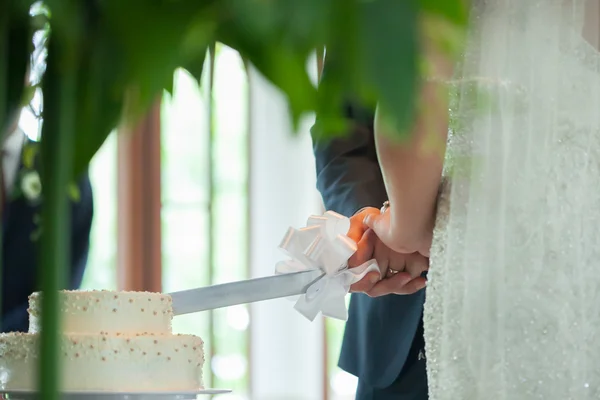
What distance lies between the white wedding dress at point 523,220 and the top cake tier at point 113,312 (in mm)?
349

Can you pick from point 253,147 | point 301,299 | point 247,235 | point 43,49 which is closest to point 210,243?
point 247,235

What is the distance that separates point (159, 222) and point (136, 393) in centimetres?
389

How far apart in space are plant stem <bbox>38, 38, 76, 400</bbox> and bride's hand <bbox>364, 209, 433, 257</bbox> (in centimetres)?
82

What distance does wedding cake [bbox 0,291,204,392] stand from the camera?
1.03m

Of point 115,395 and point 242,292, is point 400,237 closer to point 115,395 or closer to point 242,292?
point 242,292

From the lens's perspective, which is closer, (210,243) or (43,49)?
(43,49)

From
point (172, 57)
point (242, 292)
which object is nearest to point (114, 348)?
point (242, 292)

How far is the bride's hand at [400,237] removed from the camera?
3.79ft

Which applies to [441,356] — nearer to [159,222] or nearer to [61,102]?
[61,102]

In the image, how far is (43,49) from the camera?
385 mm

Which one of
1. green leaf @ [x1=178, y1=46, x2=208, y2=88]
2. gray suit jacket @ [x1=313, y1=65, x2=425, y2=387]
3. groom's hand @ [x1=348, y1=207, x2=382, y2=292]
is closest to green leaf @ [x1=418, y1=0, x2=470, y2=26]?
green leaf @ [x1=178, y1=46, x2=208, y2=88]

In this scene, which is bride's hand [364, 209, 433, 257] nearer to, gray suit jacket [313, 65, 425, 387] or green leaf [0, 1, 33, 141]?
gray suit jacket [313, 65, 425, 387]

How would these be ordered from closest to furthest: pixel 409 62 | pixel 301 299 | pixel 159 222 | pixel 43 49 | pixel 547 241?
pixel 409 62 < pixel 43 49 < pixel 547 241 < pixel 301 299 < pixel 159 222

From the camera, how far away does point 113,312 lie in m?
1.13
